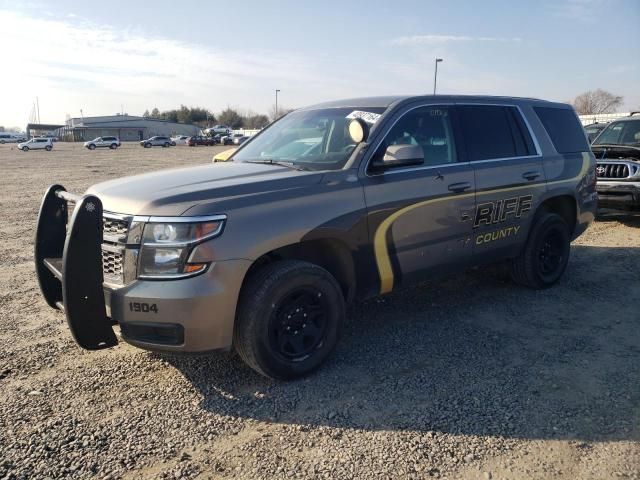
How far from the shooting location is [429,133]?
4496mm

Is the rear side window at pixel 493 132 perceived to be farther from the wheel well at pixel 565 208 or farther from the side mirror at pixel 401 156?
the side mirror at pixel 401 156

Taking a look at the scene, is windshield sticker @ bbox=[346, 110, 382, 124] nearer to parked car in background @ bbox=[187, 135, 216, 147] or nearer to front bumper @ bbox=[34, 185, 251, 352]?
front bumper @ bbox=[34, 185, 251, 352]

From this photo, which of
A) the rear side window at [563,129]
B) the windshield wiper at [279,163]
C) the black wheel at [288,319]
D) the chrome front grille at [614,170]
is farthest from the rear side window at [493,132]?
the chrome front grille at [614,170]

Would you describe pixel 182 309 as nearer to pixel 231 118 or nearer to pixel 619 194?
pixel 619 194

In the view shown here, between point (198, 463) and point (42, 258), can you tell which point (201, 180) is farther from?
point (198, 463)

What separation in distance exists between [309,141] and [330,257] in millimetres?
1104

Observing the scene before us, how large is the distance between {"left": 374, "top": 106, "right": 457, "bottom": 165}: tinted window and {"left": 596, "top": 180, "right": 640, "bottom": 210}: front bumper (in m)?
5.19

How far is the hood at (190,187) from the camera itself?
3.25m

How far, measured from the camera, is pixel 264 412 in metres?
3.34

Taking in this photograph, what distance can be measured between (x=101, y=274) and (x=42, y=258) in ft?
3.28

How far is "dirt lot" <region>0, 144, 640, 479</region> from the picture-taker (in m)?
2.84

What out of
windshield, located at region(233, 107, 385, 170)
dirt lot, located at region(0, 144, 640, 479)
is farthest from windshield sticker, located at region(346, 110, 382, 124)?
dirt lot, located at region(0, 144, 640, 479)

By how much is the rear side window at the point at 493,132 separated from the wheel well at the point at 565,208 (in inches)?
28.4

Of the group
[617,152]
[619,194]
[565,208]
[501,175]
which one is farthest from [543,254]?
[617,152]
